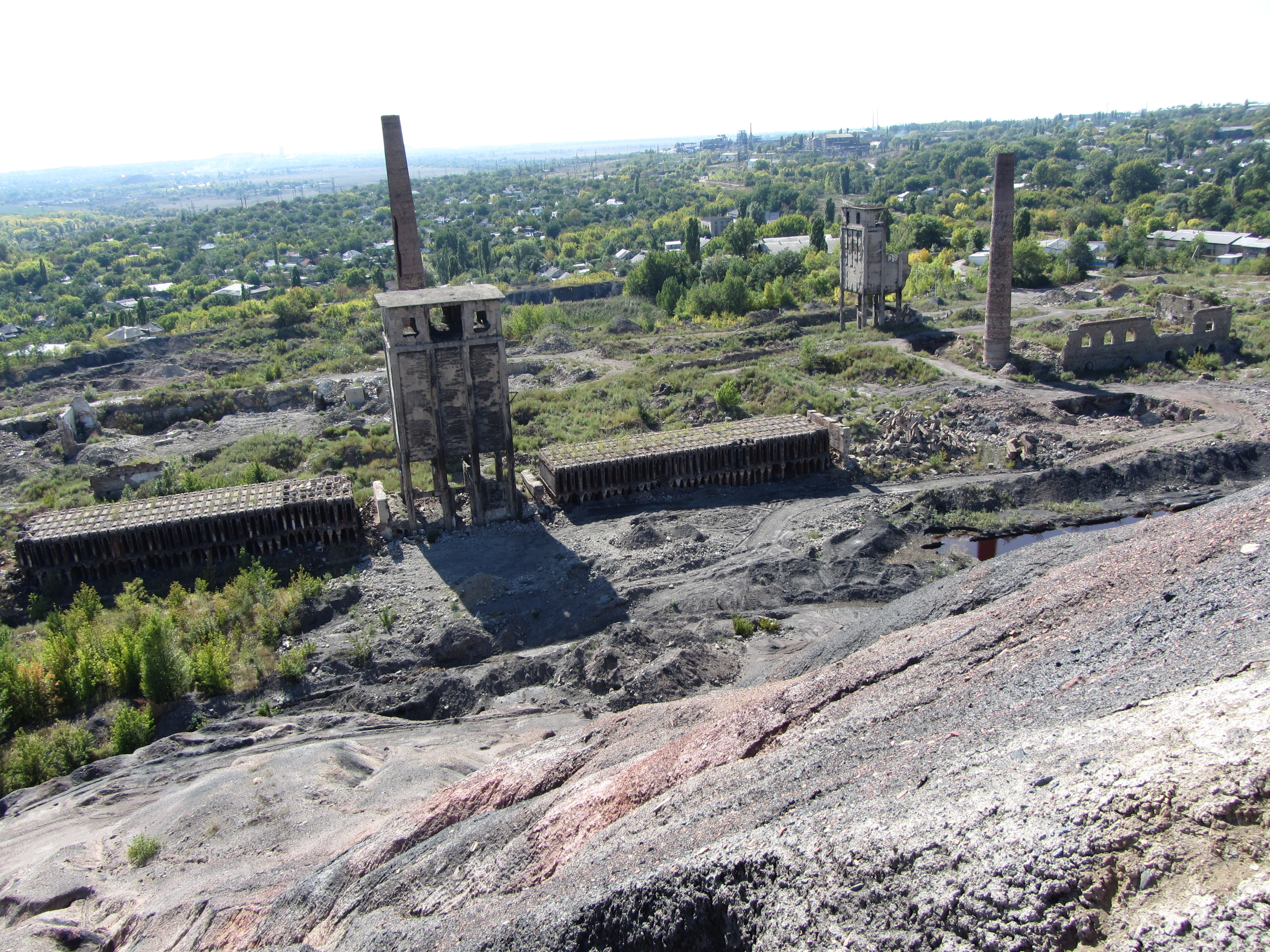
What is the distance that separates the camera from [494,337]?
23062 mm

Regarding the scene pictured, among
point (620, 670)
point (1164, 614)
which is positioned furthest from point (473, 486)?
point (1164, 614)

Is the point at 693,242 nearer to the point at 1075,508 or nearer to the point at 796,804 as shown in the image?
the point at 1075,508

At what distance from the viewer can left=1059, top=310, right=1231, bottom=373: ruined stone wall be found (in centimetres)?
3516

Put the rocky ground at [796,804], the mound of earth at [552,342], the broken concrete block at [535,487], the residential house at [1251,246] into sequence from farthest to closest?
the residential house at [1251,246] → the mound of earth at [552,342] → the broken concrete block at [535,487] → the rocky ground at [796,804]

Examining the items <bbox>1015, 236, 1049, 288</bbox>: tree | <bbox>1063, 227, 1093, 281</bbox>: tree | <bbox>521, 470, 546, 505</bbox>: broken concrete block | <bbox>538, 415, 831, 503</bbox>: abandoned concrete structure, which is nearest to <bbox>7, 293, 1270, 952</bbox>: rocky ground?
<bbox>538, 415, 831, 503</bbox>: abandoned concrete structure

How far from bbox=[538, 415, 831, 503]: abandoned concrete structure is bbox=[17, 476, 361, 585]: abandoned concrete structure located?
251 inches

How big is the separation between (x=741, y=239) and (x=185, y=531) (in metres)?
58.0

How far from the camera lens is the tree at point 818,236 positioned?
241 ft

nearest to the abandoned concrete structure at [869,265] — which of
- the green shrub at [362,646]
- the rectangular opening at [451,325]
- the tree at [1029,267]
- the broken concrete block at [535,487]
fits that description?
the tree at [1029,267]

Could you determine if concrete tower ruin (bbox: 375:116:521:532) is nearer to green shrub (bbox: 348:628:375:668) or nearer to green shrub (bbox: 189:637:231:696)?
green shrub (bbox: 348:628:375:668)

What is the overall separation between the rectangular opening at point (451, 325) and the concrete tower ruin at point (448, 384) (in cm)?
3

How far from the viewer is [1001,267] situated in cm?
3575

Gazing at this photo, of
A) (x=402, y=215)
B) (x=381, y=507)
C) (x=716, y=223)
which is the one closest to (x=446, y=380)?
(x=381, y=507)

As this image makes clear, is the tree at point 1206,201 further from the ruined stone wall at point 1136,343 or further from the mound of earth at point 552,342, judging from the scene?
the mound of earth at point 552,342
